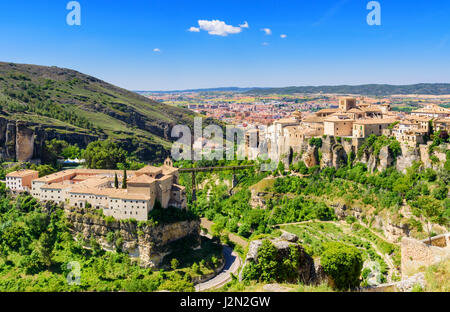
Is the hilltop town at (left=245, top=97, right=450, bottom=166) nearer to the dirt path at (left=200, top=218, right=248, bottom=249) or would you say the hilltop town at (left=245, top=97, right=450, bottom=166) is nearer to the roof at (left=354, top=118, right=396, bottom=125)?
the roof at (left=354, top=118, right=396, bottom=125)

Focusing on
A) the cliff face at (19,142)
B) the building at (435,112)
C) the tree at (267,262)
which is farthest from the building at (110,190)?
the building at (435,112)

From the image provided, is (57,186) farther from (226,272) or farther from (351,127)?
(351,127)

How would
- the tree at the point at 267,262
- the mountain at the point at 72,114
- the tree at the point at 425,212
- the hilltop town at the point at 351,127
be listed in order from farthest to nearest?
the mountain at the point at 72,114
the hilltop town at the point at 351,127
the tree at the point at 425,212
the tree at the point at 267,262

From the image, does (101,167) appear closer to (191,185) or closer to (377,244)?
(191,185)

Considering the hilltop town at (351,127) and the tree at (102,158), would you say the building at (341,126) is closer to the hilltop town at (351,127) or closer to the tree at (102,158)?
the hilltop town at (351,127)
